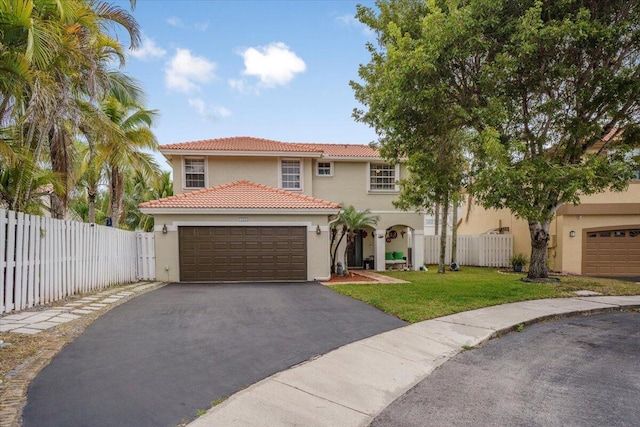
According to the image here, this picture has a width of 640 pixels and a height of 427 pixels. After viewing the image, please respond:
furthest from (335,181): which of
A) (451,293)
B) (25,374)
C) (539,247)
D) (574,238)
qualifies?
(25,374)

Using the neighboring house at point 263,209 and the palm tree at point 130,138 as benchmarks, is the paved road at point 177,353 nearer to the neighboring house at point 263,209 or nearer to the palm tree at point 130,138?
the neighboring house at point 263,209

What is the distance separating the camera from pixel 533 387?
4.56 m

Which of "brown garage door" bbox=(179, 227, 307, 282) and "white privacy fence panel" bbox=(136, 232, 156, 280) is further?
"white privacy fence panel" bbox=(136, 232, 156, 280)

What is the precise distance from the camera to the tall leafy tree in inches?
352


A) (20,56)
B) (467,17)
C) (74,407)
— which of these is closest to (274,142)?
(467,17)

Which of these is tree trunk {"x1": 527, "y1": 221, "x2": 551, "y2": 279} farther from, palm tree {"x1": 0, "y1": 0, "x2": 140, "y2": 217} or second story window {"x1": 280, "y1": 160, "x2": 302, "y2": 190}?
palm tree {"x1": 0, "y1": 0, "x2": 140, "y2": 217}

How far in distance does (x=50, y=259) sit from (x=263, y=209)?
22.5 ft

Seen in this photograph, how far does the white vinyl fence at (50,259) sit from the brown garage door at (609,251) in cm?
1931

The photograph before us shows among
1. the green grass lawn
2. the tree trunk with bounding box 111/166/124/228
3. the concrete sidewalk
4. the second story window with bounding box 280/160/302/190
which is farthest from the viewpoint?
the second story window with bounding box 280/160/302/190

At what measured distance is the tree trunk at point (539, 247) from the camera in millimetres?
12875

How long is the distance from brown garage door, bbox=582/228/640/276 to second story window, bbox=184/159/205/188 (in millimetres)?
17829

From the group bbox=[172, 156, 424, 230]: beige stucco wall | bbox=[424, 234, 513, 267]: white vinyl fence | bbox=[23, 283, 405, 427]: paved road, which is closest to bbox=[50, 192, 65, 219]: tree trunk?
bbox=[23, 283, 405, 427]: paved road

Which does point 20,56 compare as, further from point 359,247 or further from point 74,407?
point 359,247

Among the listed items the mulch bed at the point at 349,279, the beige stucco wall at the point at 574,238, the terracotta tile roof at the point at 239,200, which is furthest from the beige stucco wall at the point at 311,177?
the beige stucco wall at the point at 574,238
